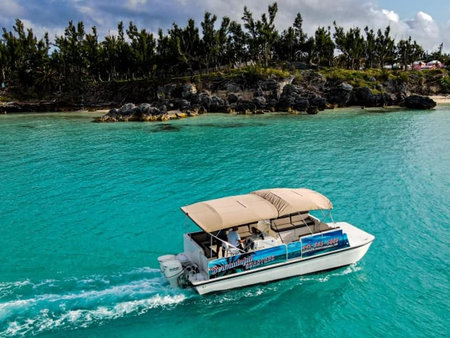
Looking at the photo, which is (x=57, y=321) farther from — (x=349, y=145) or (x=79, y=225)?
(x=349, y=145)

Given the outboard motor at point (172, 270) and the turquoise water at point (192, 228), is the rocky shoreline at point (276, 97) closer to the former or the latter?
the turquoise water at point (192, 228)

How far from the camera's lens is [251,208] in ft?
52.7

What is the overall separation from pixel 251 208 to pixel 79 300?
8008mm

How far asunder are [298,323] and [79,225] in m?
14.9

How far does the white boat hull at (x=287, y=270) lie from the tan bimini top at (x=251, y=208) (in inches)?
81.2

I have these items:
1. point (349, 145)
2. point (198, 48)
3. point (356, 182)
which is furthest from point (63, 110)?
point (356, 182)

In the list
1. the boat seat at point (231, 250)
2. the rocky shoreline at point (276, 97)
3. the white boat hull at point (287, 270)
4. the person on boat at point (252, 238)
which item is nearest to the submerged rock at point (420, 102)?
the rocky shoreline at point (276, 97)

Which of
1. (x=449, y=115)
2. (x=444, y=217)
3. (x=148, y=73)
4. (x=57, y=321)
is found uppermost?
(x=148, y=73)

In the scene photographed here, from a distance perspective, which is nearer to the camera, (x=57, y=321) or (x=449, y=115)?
(x=57, y=321)

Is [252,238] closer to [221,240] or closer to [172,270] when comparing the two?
[221,240]

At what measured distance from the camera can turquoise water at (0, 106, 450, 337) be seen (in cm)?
1372

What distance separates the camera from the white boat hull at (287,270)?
1476 cm

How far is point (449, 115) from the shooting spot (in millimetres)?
72688

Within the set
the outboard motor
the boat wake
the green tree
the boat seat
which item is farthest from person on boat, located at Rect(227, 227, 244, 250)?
the green tree
